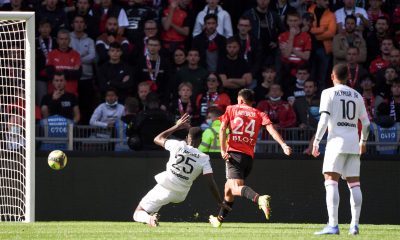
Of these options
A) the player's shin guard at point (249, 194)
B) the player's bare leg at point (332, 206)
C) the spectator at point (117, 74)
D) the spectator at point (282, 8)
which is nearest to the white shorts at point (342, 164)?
the player's bare leg at point (332, 206)

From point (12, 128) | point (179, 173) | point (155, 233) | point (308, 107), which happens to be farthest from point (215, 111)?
point (155, 233)

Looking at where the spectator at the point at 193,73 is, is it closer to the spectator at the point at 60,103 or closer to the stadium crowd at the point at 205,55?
the stadium crowd at the point at 205,55

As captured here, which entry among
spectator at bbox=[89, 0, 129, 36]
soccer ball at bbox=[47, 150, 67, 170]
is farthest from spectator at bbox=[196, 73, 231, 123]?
soccer ball at bbox=[47, 150, 67, 170]

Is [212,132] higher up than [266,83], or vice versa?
[266,83]

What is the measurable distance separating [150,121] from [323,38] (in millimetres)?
4593

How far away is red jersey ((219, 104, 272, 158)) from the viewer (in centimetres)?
1398

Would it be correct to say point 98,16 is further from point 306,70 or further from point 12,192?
point 12,192

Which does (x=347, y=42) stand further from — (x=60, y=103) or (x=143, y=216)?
(x=143, y=216)

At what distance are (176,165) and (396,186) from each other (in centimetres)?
573

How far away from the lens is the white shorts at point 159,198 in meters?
13.7

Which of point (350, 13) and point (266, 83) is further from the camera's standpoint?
point (350, 13)

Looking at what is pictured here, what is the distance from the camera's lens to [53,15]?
20031 mm

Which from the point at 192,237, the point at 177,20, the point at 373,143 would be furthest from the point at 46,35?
the point at 192,237

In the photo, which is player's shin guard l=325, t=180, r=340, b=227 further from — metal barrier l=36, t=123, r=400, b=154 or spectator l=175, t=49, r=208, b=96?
spectator l=175, t=49, r=208, b=96
